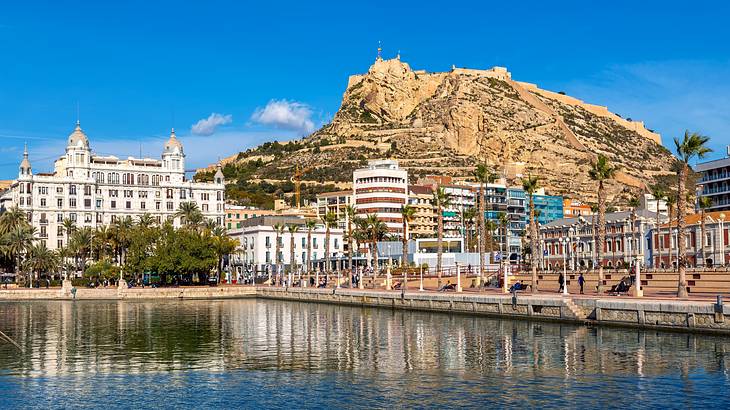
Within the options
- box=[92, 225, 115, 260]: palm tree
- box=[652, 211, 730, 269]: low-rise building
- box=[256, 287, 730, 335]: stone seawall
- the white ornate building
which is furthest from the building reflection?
the white ornate building

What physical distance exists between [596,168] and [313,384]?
5505cm

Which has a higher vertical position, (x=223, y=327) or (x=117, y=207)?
→ (x=117, y=207)

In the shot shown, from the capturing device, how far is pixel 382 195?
184 metres

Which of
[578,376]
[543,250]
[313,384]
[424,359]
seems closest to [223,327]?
[424,359]

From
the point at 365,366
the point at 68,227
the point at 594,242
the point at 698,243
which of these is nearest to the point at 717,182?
the point at 594,242

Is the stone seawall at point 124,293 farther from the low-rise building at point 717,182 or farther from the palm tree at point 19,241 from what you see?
the low-rise building at point 717,182

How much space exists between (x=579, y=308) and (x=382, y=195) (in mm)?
127295

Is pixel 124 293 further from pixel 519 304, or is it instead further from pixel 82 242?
pixel 519 304

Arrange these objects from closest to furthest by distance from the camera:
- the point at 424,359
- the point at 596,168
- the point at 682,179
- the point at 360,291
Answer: the point at 424,359, the point at 682,179, the point at 596,168, the point at 360,291

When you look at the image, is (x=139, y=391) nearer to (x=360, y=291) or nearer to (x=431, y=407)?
(x=431, y=407)

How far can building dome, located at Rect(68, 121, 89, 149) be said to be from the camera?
493ft

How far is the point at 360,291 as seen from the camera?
92.3 m

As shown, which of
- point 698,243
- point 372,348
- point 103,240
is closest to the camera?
point 372,348

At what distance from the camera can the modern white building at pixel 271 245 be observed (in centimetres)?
15375
